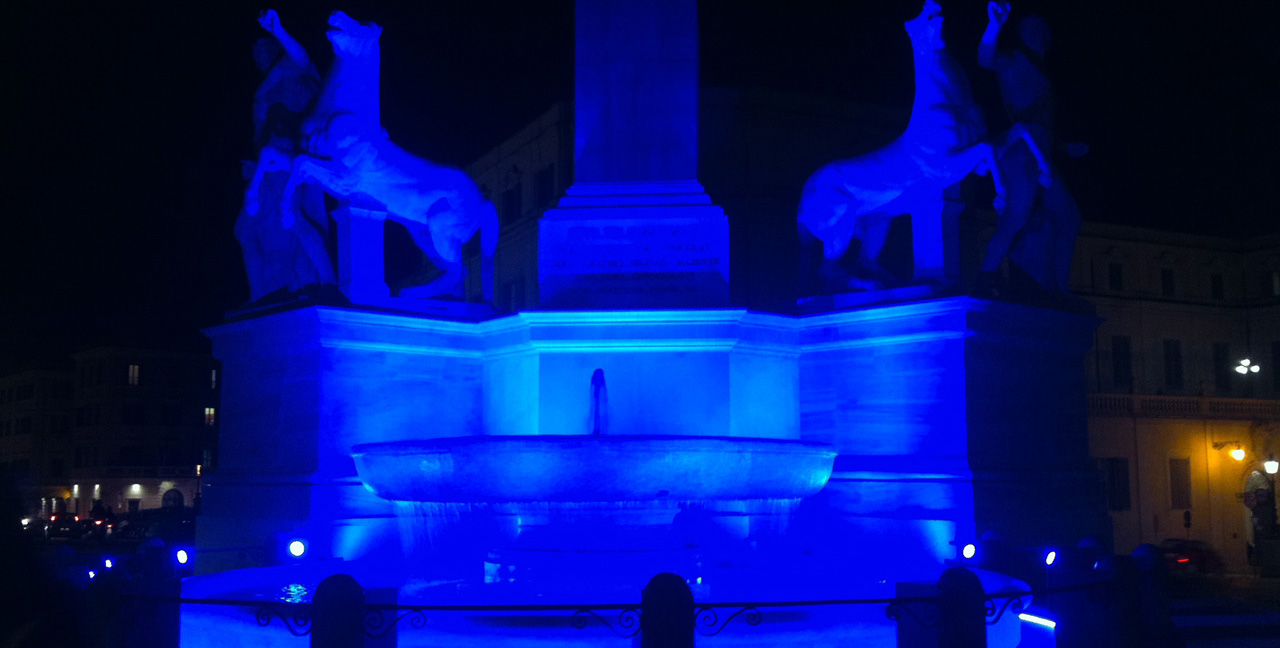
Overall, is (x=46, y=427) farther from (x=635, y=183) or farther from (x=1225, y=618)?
(x=1225, y=618)

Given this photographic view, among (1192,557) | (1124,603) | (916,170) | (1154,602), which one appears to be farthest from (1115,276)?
(1124,603)

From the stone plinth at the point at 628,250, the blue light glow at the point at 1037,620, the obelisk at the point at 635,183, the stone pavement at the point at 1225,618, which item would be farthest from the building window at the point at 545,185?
the blue light glow at the point at 1037,620

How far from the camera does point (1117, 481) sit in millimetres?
44750

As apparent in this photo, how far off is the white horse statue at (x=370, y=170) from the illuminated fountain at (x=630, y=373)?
4 cm

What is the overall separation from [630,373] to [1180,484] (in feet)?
117

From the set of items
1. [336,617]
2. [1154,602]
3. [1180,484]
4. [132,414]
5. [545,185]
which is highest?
[545,185]

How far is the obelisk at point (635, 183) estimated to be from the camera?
640 inches

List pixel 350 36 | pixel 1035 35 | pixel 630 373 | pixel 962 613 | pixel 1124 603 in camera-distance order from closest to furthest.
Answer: pixel 962 613, pixel 1124 603, pixel 630 373, pixel 350 36, pixel 1035 35

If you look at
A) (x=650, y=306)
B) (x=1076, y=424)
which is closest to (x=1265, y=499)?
(x=1076, y=424)

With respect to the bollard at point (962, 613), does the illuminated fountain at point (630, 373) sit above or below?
above

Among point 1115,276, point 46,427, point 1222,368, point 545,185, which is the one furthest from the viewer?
point 46,427

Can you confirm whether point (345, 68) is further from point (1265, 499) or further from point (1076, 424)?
point (1265, 499)

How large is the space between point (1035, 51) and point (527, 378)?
815 cm

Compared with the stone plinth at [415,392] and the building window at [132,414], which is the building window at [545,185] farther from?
the building window at [132,414]
